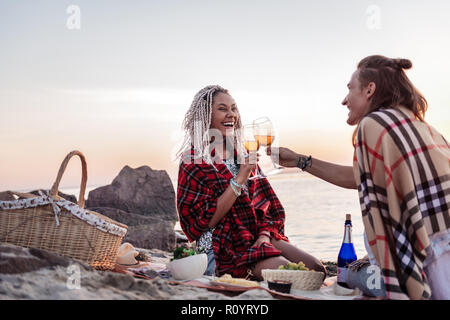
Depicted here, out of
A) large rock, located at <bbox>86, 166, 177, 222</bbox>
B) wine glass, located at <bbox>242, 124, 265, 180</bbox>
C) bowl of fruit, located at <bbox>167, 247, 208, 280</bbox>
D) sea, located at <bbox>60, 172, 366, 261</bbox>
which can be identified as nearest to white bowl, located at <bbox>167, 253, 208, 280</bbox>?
bowl of fruit, located at <bbox>167, 247, 208, 280</bbox>

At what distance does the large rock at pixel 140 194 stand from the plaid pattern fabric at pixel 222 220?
11.8 m

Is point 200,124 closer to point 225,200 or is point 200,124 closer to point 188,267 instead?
point 225,200

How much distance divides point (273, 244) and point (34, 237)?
2.37 meters

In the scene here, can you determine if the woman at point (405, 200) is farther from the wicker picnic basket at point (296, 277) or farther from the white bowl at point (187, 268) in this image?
the white bowl at point (187, 268)

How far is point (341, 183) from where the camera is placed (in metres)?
4.82

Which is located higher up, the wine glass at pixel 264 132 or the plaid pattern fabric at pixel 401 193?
the wine glass at pixel 264 132

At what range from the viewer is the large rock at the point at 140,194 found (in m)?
16.4

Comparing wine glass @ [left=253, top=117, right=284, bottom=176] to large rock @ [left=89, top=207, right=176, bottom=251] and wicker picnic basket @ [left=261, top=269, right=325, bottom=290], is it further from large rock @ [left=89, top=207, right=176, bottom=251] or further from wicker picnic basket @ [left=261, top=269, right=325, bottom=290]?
large rock @ [left=89, top=207, right=176, bottom=251]

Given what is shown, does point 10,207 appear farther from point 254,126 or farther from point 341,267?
point 341,267

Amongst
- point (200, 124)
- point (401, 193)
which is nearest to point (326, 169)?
point (200, 124)

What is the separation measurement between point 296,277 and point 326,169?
1.26 metres

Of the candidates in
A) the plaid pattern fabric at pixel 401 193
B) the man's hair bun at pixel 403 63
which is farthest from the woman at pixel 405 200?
the man's hair bun at pixel 403 63

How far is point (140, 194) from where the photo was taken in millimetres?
16594

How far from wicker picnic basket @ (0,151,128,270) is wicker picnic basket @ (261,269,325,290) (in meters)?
1.51
